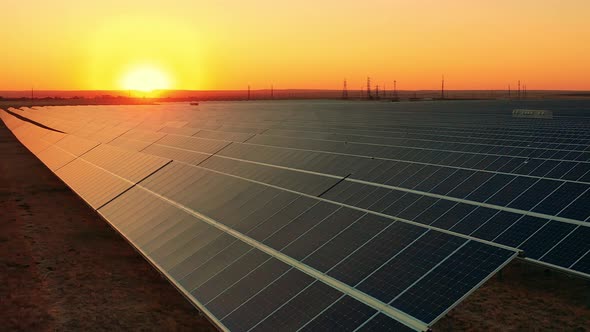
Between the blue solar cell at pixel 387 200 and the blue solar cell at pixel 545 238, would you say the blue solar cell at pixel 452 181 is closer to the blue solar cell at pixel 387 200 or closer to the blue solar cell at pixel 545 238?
the blue solar cell at pixel 387 200

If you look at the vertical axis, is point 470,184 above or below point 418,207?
above

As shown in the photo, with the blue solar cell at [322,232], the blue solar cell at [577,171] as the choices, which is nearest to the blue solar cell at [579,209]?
the blue solar cell at [577,171]

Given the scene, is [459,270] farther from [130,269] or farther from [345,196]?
[130,269]

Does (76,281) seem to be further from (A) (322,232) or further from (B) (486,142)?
(B) (486,142)

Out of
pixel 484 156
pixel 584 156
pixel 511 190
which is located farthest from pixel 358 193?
pixel 584 156

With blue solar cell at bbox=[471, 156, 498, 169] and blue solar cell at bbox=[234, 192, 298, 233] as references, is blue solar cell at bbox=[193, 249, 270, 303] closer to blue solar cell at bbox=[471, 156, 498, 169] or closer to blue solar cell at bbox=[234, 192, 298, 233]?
blue solar cell at bbox=[234, 192, 298, 233]

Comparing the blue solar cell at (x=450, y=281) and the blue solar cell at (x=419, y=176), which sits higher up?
the blue solar cell at (x=419, y=176)
